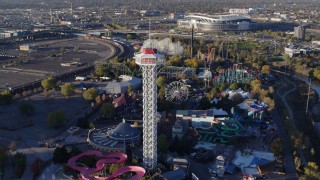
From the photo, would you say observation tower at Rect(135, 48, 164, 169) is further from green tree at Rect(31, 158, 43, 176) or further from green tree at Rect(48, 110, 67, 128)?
green tree at Rect(48, 110, 67, 128)

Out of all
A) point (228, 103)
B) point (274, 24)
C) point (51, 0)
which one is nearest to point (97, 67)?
point (228, 103)

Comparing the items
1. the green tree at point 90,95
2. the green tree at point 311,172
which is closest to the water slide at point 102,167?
the green tree at point 311,172

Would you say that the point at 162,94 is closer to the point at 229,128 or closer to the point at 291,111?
the point at 229,128

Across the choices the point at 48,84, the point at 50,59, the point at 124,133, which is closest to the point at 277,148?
the point at 124,133

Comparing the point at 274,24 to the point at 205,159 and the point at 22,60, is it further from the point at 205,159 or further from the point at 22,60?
the point at 205,159

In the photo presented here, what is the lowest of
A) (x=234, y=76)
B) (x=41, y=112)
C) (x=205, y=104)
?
(x=41, y=112)
